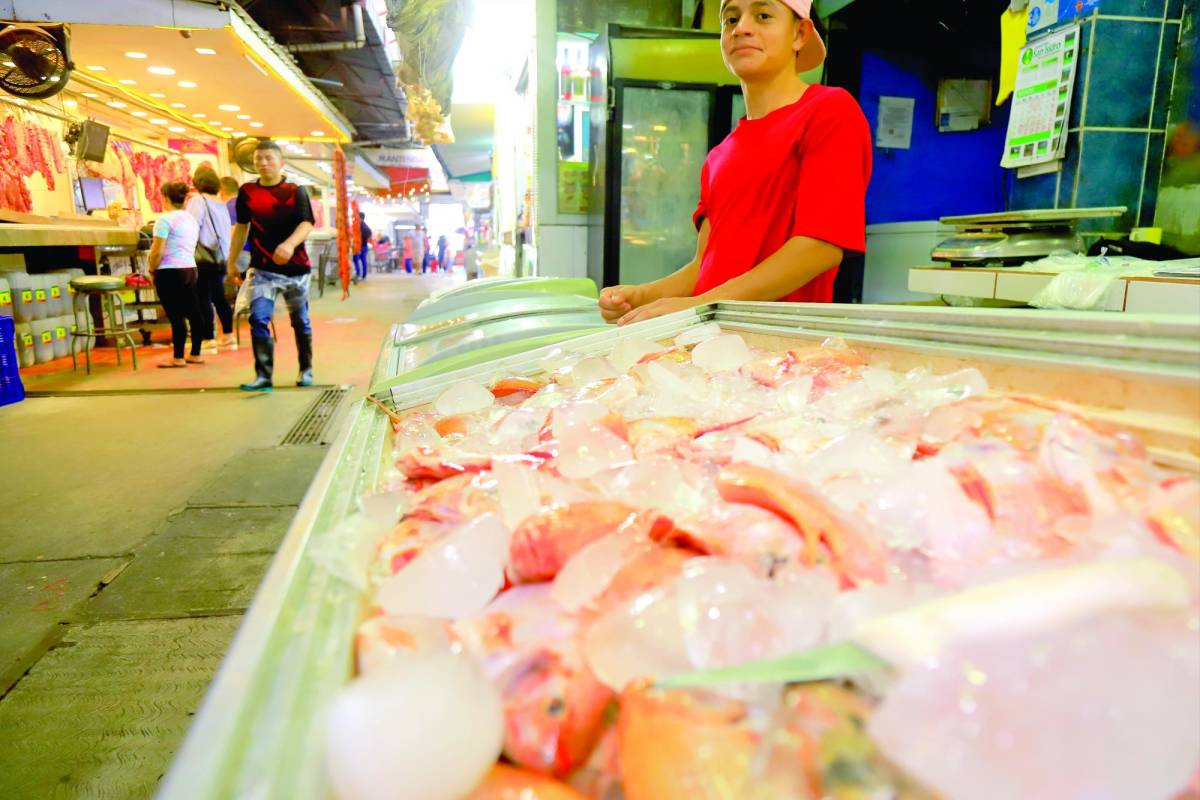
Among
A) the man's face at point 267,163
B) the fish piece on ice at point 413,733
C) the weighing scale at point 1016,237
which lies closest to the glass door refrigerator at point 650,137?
the man's face at point 267,163

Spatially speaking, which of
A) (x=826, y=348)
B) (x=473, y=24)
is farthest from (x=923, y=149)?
(x=826, y=348)

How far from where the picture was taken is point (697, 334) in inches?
66.8

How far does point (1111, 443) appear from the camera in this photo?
2.23ft

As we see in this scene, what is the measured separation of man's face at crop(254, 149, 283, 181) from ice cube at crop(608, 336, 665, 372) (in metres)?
4.67

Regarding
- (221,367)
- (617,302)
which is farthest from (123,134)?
(617,302)

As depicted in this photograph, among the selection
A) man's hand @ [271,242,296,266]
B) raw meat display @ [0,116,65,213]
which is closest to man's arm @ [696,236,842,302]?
man's hand @ [271,242,296,266]

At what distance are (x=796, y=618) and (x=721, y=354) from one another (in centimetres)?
94

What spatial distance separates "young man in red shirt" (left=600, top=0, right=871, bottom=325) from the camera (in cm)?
192

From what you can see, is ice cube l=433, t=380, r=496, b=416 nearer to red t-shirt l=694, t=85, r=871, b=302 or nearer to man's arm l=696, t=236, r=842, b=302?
man's arm l=696, t=236, r=842, b=302

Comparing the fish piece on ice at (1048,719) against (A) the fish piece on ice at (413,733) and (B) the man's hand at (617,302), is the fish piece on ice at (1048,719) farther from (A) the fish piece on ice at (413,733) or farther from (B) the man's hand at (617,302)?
(B) the man's hand at (617,302)

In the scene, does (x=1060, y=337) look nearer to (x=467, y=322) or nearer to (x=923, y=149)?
(x=467, y=322)

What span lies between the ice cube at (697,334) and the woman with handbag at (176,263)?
21.4 ft

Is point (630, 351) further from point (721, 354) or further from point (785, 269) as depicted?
point (785, 269)

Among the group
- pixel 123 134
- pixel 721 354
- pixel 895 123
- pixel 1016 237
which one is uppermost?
pixel 123 134
